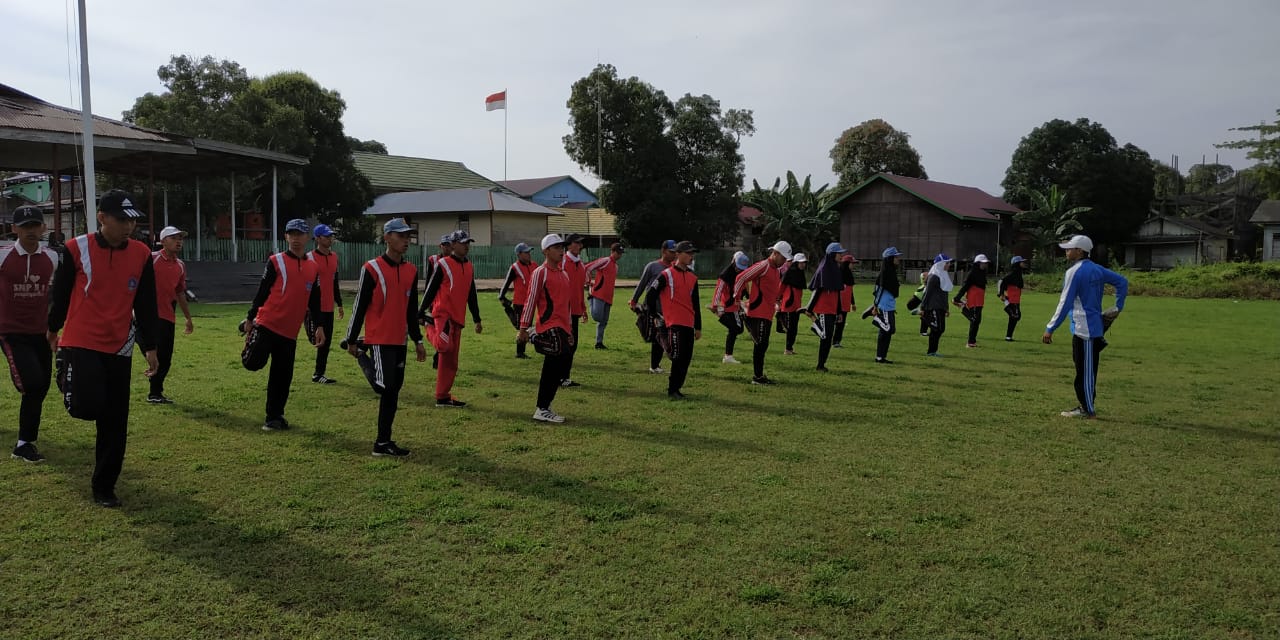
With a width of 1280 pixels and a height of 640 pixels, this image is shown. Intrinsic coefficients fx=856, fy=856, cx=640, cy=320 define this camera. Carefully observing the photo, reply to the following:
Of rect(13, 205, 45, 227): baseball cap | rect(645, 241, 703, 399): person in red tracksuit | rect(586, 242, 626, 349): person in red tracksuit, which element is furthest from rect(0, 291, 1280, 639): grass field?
rect(586, 242, 626, 349): person in red tracksuit

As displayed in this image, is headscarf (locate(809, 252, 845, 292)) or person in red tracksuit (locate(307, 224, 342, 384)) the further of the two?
headscarf (locate(809, 252, 845, 292))

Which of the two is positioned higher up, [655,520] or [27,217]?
[27,217]

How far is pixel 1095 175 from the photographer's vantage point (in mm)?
58531

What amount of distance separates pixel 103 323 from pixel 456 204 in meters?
45.4

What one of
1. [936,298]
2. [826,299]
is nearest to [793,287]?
[826,299]

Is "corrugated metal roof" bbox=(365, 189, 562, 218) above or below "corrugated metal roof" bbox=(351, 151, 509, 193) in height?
below

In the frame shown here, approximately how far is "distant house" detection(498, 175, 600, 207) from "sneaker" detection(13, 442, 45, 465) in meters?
61.8

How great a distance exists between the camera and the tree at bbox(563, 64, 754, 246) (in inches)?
1932

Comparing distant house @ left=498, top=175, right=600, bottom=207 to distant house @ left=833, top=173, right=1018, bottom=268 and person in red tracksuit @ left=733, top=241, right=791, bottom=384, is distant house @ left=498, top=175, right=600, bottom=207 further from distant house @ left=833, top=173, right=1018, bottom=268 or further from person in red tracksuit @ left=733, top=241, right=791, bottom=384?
person in red tracksuit @ left=733, top=241, right=791, bottom=384

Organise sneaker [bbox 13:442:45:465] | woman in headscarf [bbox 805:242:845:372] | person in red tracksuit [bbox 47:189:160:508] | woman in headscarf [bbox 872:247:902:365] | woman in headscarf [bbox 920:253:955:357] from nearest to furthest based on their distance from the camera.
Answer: person in red tracksuit [bbox 47:189:160:508] < sneaker [bbox 13:442:45:465] < woman in headscarf [bbox 805:242:845:372] < woman in headscarf [bbox 872:247:902:365] < woman in headscarf [bbox 920:253:955:357]

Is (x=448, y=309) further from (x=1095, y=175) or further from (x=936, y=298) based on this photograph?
(x=1095, y=175)

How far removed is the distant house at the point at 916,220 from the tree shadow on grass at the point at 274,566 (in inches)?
1831

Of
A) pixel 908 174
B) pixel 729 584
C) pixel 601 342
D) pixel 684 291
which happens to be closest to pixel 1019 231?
pixel 908 174

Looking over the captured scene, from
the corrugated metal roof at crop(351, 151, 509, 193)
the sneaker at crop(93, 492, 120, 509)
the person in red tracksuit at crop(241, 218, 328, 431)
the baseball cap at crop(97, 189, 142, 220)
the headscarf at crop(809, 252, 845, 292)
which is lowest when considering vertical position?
the sneaker at crop(93, 492, 120, 509)
